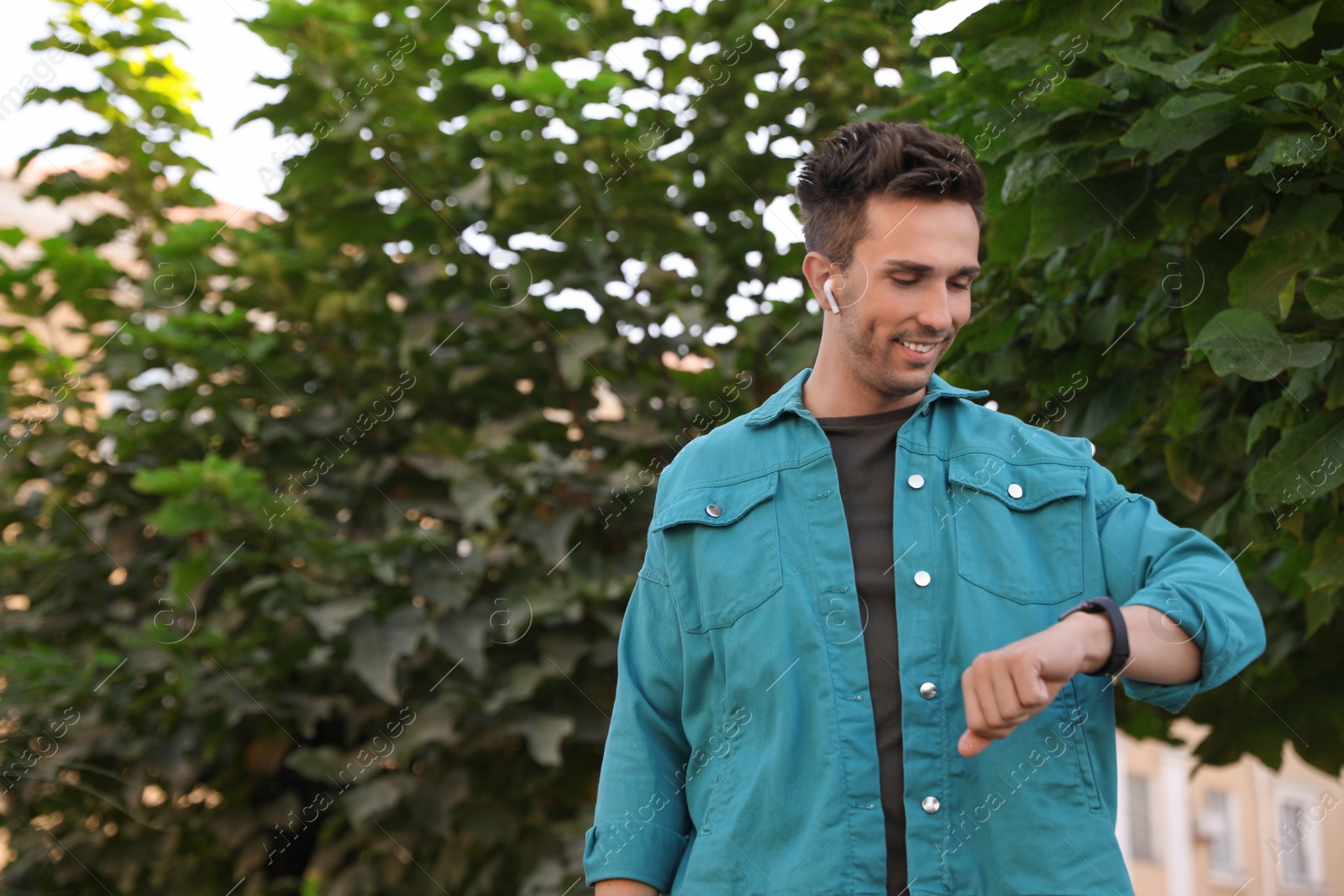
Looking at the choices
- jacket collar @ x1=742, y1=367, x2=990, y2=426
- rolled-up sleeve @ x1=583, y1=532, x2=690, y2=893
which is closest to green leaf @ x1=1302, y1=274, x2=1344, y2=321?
jacket collar @ x1=742, y1=367, x2=990, y2=426

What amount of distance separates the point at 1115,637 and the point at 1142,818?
69.4 ft

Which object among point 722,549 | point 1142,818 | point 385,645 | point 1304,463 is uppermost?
point 722,549

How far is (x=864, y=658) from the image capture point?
1.69 metres

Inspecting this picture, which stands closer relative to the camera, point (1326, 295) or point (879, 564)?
point (879, 564)

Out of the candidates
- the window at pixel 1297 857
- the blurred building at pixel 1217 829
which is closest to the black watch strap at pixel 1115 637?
the blurred building at pixel 1217 829

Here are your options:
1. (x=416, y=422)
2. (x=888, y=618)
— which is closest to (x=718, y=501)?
(x=888, y=618)

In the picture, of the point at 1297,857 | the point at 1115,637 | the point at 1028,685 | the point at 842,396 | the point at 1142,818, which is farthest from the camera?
the point at 1297,857

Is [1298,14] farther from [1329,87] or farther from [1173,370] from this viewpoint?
[1173,370]

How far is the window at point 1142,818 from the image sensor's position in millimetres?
20344

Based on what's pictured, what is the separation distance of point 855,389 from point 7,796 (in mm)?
3527

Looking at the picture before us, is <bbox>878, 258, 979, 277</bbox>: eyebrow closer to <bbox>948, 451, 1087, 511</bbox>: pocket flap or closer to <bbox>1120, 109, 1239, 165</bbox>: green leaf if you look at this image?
<bbox>948, 451, 1087, 511</bbox>: pocket flap

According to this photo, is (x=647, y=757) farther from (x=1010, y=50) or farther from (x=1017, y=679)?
(x=1010, y=50)

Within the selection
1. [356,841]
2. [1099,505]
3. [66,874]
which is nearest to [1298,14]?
[1099,505]

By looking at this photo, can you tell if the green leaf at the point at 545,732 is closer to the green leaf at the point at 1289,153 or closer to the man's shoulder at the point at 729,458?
the man's shoulder at the point at 729,458
